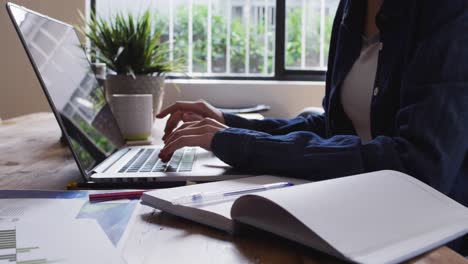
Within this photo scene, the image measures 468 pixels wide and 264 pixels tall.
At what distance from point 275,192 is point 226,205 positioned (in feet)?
0.32

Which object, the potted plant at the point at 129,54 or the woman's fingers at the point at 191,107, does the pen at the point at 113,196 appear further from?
the potted plant at the point at 129,54

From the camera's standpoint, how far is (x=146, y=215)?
0.54 metres

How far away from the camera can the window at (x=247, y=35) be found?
2.89 metres

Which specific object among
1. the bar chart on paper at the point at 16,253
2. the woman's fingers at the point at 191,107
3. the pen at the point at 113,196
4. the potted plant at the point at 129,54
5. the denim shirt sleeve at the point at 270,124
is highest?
the potted plant at the point at 129,54

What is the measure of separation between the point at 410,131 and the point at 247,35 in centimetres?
235

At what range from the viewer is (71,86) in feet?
3.08

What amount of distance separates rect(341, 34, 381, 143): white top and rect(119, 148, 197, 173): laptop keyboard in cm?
40

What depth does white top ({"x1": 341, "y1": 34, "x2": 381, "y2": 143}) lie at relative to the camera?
3.48ft

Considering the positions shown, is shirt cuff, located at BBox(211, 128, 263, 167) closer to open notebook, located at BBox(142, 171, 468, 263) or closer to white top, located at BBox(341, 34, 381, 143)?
open notebook, located at BBox(142, 171, 468, 263)

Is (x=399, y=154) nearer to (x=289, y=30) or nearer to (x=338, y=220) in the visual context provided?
(x=338, y=220)

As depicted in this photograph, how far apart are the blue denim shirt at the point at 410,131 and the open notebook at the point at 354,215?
0.14 meters

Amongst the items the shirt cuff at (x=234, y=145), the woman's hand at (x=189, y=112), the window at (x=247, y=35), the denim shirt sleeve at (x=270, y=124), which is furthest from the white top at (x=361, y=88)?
the window at (x=247, y=35)

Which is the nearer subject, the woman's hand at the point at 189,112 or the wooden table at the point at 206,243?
the wooden table at the point at 206,243

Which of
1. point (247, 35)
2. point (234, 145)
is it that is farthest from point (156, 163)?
point (247, 35)
